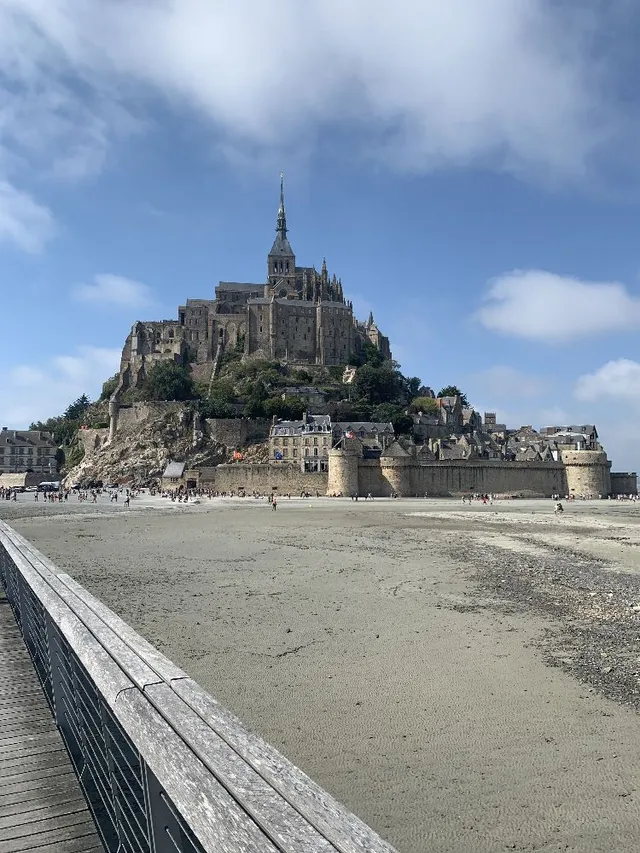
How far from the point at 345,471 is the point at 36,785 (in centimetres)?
5388

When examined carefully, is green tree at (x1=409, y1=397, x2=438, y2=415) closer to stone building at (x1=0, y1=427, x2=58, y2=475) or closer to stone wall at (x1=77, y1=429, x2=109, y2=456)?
stone wall at (x1=77, y1=429, x2=109, y2=456)

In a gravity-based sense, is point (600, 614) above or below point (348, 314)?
below

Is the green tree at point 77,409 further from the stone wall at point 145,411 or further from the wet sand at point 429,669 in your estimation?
the wet sand at point 429,669

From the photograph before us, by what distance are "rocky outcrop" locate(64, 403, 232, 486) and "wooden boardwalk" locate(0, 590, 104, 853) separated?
200 feet

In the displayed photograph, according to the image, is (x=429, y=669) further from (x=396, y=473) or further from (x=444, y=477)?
(x=444, y=477)

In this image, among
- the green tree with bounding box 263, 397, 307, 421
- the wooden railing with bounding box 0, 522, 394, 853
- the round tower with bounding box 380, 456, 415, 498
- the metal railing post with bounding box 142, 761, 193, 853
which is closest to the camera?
the wooden railing with bounding box 0, 522, 394, 853

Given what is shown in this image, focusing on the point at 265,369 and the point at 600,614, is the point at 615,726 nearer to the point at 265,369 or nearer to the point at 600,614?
the point at 600,614

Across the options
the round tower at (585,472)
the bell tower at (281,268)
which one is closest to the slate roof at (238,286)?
the bell tower at (281,268)

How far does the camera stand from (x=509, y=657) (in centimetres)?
914

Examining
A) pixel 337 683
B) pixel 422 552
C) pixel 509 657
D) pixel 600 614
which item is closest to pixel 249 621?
pixel 337 683

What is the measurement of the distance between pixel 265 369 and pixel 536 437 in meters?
36.0

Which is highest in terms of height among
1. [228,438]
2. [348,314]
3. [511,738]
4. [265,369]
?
[348,314]

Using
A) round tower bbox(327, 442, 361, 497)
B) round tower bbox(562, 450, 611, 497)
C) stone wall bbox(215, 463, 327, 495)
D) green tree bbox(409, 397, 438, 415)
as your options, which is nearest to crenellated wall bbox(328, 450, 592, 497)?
round tower bbox(327, 442, 361, 497)

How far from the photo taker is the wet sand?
5344 mm
